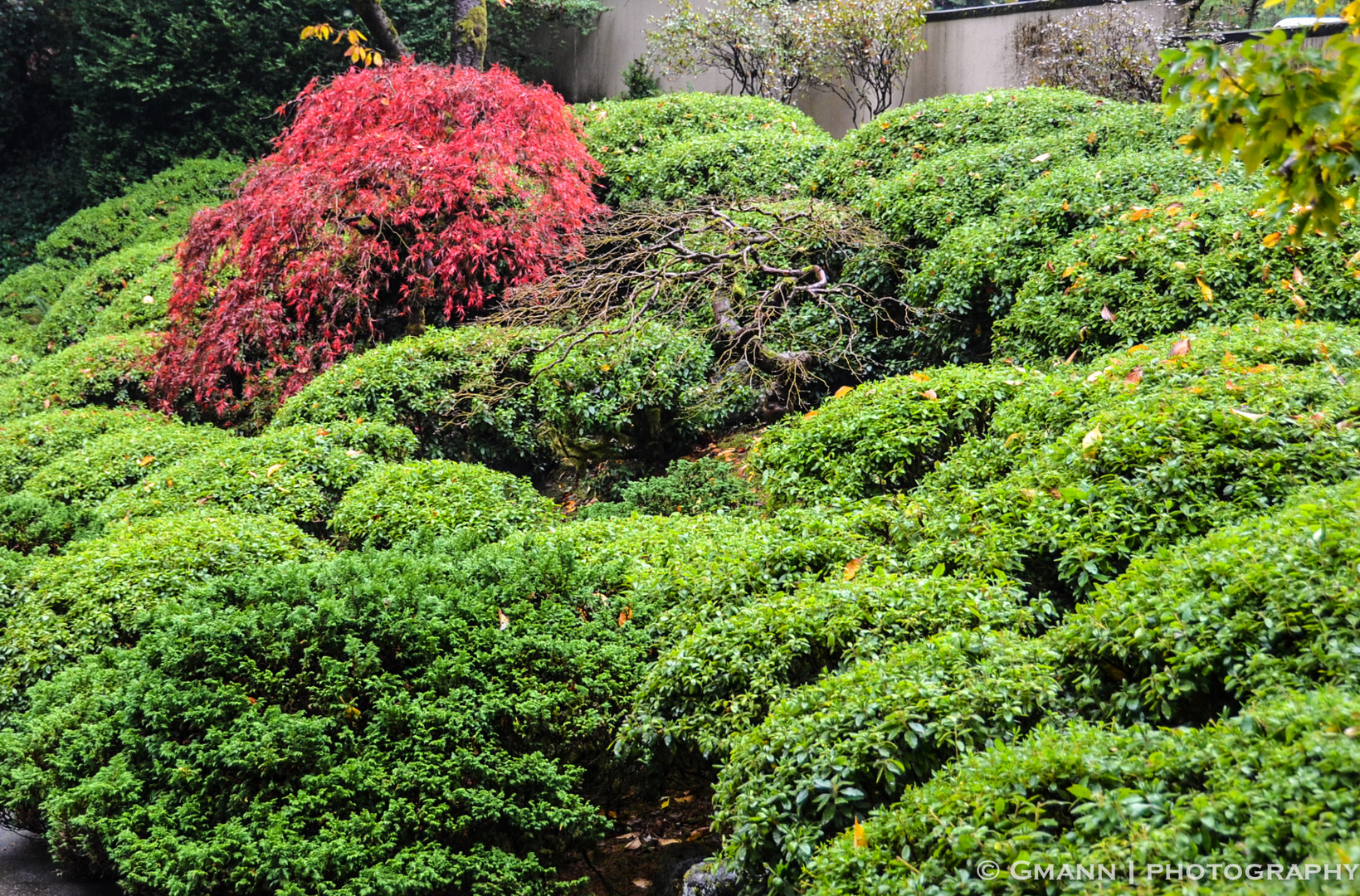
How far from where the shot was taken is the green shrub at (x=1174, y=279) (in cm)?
452

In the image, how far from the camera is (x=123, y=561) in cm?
431

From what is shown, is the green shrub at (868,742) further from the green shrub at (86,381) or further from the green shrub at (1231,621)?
the green shrub at (86,381)

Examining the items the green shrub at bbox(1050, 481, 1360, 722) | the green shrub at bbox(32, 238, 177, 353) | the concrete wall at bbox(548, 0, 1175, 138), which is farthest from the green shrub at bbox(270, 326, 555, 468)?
the concrete wall at bbox(548, 0, 1175, 138)

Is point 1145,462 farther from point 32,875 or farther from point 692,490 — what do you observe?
point 32,875

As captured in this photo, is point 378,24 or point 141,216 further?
point 141,216

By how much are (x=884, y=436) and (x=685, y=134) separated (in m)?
6.16

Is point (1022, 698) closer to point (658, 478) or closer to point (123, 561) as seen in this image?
point (658, 478)

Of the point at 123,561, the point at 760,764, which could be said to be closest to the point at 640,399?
the point at 123,561

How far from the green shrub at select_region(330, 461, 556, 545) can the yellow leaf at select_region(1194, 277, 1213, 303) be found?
138 inches

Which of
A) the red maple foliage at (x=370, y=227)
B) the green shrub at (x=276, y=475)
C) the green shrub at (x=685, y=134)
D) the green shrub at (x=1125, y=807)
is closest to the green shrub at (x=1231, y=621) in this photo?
the green shrub at (x=1125, y=807)

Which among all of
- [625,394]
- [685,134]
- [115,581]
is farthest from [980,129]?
[115,581]

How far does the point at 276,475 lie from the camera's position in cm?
546

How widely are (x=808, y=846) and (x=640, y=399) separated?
147 inches

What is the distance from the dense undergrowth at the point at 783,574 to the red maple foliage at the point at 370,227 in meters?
0.78
